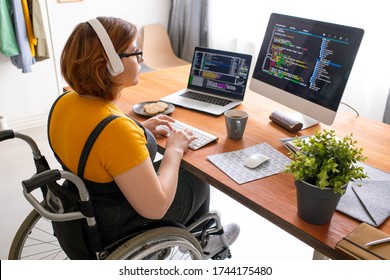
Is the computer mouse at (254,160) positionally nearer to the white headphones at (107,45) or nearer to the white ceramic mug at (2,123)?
the white headphones at (107,45)

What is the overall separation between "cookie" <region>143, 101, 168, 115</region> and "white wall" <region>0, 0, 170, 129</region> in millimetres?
1916

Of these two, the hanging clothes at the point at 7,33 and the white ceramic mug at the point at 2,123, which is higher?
the hanging clothes at the point at 7,33

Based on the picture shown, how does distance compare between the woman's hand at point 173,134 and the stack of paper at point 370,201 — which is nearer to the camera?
the stack of paper at point 370,201

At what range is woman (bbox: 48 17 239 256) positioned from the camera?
105cm

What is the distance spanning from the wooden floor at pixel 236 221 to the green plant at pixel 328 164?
3.62 ft

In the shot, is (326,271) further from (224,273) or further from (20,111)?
(20,111)

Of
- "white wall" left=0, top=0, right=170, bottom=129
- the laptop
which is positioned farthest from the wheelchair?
"white wall" left=0, top=0, right=170, bottom=129

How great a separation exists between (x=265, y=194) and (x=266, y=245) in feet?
3.27

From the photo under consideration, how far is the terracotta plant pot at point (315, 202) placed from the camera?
0.95 metres

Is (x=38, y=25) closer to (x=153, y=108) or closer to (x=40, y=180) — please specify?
(x=153, y=108)

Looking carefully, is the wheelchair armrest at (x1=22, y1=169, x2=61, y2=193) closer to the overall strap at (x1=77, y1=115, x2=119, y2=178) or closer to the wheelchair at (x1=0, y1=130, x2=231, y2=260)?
the wheelchair at (x1=0, y1=130, x2=231, y2=260)

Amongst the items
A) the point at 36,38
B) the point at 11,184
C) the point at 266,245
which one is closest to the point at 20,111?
the point at 36,38

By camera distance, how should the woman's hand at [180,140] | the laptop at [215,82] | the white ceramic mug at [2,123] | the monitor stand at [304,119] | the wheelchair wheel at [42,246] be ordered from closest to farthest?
the woman's hand at [180,140]
the monitor stand at [304,119]
the laptop at [215,82]
the wheelchair wheel at [42,246]
the white ceramic mug at [2,123]

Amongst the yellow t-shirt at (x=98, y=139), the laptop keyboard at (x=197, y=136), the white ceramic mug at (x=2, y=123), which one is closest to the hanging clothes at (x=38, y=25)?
the white ceramic mug at (x=2, y=123)
